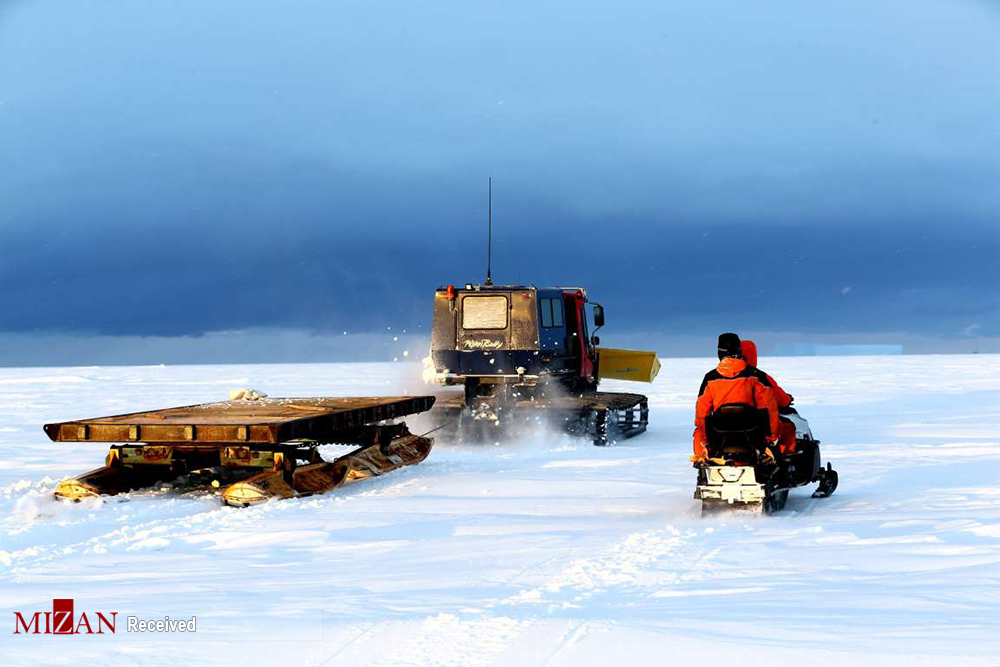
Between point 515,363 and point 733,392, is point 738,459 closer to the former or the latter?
point 733,392

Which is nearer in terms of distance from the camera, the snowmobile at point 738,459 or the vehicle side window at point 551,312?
the snowmobile at point 738,459

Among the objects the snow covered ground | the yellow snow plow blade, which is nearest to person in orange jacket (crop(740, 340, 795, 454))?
the snow covered ground

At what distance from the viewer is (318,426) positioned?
1148cm

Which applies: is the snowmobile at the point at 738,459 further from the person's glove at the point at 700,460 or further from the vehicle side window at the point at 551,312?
the vehicle side window at the point at 551,312

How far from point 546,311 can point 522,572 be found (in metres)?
11.3

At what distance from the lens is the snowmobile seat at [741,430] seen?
9.08 metres

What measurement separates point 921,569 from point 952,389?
33608mm

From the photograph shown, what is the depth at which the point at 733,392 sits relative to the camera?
29.7ft

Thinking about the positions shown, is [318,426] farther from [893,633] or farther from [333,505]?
[893,633]

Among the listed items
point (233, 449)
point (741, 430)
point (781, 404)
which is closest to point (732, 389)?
point (741, 430)

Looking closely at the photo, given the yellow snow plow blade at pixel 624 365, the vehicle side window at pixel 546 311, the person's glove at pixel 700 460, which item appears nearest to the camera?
the person's glove at pixel 700 460

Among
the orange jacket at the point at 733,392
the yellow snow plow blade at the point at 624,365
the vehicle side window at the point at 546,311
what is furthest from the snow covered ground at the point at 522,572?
the yellow snow plow blade at the point at 624,365

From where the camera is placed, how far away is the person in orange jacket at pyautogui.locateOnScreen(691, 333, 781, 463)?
29.7 feet

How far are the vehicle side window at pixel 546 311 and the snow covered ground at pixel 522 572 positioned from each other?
15.5ft
